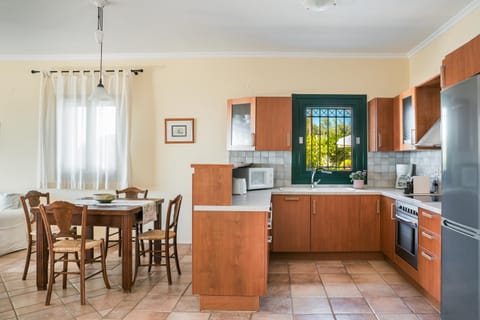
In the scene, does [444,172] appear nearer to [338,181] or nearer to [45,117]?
[338,181]

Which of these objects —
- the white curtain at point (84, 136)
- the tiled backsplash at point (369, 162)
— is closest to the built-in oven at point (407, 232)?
Result: the tiled backsplash at point (369, 162)

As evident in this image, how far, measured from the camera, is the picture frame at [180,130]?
4824 millimetres

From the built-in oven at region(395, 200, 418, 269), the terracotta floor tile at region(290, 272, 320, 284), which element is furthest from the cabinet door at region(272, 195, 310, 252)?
the built-in oven at region(395, 200, 418, 269)

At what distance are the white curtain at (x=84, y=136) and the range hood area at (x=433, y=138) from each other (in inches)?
140

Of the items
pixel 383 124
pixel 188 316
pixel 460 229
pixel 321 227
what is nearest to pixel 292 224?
pixel 321 227

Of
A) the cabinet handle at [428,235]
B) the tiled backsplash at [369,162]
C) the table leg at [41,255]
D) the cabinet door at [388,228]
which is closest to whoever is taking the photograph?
the cabinet handle at [428,235]

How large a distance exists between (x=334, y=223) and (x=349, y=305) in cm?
131

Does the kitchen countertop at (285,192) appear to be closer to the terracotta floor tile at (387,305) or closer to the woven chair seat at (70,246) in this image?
the terracotta floor tile at (387,305)

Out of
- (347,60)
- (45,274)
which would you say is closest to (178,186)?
(45,274)

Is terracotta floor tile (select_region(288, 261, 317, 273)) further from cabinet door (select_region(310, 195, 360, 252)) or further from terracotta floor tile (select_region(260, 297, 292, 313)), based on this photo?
terracotta floor tile (select_region(260, 297, 292, 313))

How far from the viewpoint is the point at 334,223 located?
13.6 feet

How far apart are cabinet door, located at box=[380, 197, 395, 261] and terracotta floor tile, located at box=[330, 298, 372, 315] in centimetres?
97

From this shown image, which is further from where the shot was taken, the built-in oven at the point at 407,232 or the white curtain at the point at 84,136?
the white curtain at the point at 84,136

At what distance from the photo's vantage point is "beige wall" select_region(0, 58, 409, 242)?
4.76 meters
